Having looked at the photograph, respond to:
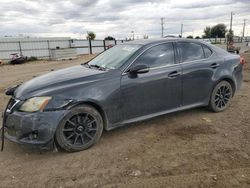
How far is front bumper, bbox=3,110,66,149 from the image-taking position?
3.62 m

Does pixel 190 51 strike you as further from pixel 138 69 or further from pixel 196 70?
pixel 138 69

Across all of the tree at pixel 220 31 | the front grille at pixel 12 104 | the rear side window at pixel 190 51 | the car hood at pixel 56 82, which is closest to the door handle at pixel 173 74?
the rear side window at pixel 190 51

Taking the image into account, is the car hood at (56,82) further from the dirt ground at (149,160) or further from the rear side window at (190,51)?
the rear side window at (190,51)

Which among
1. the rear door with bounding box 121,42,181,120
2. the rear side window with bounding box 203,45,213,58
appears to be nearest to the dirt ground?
the rear door with bounding box 121,42,181,120

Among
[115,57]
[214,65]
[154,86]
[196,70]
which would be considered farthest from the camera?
[214,65]

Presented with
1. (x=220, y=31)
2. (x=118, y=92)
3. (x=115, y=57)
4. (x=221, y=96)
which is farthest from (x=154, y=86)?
(x=220, y=31)

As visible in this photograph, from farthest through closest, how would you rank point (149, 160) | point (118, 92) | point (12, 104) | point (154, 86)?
point (154, 86) < point (118, 92) < point (12, 104) < point (149, 160)

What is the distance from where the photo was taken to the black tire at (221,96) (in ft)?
17.7

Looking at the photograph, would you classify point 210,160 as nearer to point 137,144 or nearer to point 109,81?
point 137,144

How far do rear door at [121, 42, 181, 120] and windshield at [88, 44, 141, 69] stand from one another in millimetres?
243

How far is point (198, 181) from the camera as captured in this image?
3057mm

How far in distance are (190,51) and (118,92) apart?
1861 mm

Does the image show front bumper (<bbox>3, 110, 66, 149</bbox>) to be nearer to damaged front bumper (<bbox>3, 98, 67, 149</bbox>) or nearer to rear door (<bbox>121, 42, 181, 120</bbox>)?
damaged front bumper (<bbox>3, 98, 67, 149</bbox>)

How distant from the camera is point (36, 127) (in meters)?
3.62
